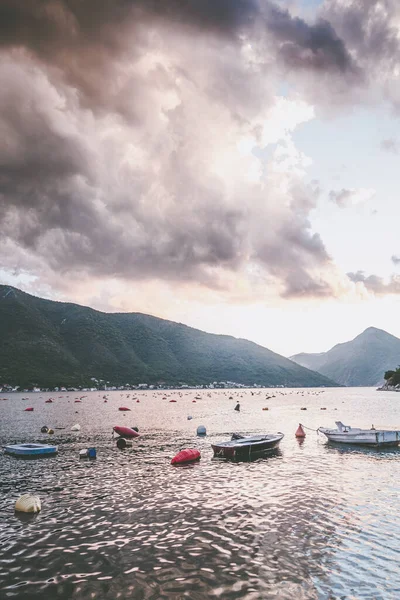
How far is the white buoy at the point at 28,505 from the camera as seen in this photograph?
24812mm

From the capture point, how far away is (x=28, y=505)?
24.8m

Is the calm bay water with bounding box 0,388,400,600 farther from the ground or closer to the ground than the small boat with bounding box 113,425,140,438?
farther from the ground

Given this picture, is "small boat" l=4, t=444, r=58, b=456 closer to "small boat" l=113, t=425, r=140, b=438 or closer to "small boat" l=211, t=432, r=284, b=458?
"small boat" l=113, t=425, r=140, b=438

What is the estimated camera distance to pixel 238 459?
43.7 metres

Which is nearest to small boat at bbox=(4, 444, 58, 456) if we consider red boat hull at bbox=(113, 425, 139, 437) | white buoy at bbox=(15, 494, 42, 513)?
red boat hull at bbox=(113, 425, 139, 437)

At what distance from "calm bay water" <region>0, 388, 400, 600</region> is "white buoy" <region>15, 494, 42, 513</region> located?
626 mm

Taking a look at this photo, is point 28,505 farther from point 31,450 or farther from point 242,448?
point 242,448

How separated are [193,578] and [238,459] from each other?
2861 centimetres

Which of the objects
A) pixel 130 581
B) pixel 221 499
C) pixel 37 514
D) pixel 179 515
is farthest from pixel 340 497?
pixel 37 514

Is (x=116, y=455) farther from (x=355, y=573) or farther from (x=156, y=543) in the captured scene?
(x=355, y=573)

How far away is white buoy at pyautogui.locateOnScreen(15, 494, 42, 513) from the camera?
24.8m

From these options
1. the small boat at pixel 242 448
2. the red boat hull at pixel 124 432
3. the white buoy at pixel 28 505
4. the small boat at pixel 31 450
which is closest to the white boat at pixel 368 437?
the small boat at pixel 242 448

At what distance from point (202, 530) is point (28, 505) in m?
11.3

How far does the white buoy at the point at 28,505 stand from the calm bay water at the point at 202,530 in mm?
626
